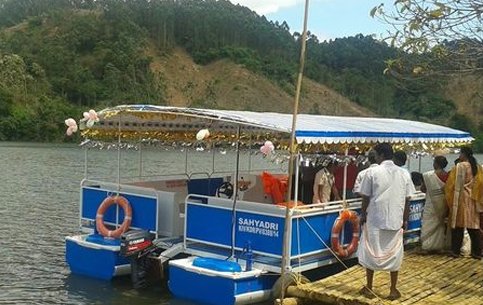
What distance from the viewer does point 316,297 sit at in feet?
25.3

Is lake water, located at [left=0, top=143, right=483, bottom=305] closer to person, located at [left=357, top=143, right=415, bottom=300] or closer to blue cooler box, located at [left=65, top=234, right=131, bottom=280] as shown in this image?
blue cooler box, located at [left=65, top=234, right=131, bottom=280]

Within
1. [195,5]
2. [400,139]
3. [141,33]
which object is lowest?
[400,139]

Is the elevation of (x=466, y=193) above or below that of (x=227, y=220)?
above

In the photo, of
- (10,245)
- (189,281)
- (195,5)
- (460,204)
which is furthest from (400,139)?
(195,5)

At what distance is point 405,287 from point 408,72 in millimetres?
2632

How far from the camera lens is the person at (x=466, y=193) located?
937 centimetres

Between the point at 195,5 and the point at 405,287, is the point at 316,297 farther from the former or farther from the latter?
the point at 195,5

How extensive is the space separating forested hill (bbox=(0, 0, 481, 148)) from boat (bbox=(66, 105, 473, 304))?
47.5 meters

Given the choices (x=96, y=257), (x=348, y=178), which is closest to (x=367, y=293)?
(x=348, y=178)

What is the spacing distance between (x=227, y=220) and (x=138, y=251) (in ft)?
4.73

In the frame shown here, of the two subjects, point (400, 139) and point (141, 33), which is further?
point (141, 33)

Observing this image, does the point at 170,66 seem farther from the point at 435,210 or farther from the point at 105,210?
the point at 435,210

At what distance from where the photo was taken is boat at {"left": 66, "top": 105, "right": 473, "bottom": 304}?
8.50 m

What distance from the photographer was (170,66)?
113625 millimetres
